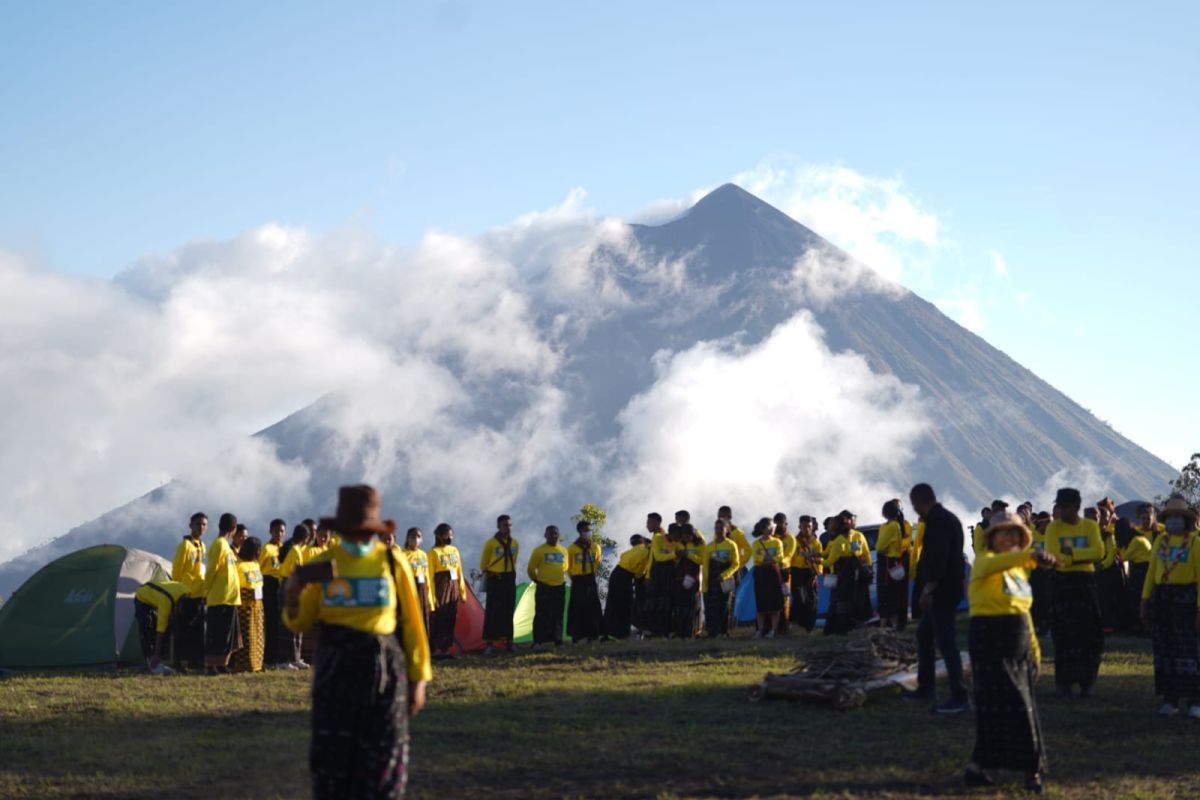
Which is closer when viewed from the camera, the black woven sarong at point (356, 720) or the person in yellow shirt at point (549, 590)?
the black woven sarong at point (356, 720)

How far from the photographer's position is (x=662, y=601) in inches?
832

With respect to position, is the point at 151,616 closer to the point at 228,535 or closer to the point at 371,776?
the point at 228,535

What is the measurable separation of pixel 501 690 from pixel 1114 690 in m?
6.40

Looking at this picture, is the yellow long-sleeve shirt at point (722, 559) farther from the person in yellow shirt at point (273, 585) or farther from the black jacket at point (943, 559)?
the black jacket at point (943, 559)

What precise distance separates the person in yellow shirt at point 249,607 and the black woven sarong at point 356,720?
1027 centimetres

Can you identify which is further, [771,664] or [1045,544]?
[771,664]

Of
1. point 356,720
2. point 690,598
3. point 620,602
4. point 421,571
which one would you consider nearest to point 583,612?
point 620,602

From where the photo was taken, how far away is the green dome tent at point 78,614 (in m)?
18.7

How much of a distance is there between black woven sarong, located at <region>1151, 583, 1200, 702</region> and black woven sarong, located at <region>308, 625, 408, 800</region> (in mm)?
8222

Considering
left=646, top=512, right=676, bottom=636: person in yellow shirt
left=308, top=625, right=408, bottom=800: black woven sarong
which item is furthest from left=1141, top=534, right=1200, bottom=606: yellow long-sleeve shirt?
left=646, top=512, right=676, bottom=636: person in yellow shirt

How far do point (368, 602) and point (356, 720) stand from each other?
2.04ft

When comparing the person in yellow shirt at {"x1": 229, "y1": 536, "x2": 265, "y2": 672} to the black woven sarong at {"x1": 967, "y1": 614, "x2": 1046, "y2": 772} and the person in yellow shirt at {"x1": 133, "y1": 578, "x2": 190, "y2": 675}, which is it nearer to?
the person in yellow shirt at {"x1": 133, "y1": 578, "x2": 190, "y2": 675}

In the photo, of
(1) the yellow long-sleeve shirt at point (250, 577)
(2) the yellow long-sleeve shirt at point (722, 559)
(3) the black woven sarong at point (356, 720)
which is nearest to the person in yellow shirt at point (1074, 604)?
(3) the black woven sarong at point (356, 720)

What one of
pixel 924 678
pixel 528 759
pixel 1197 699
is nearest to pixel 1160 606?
pixel 1197 699
